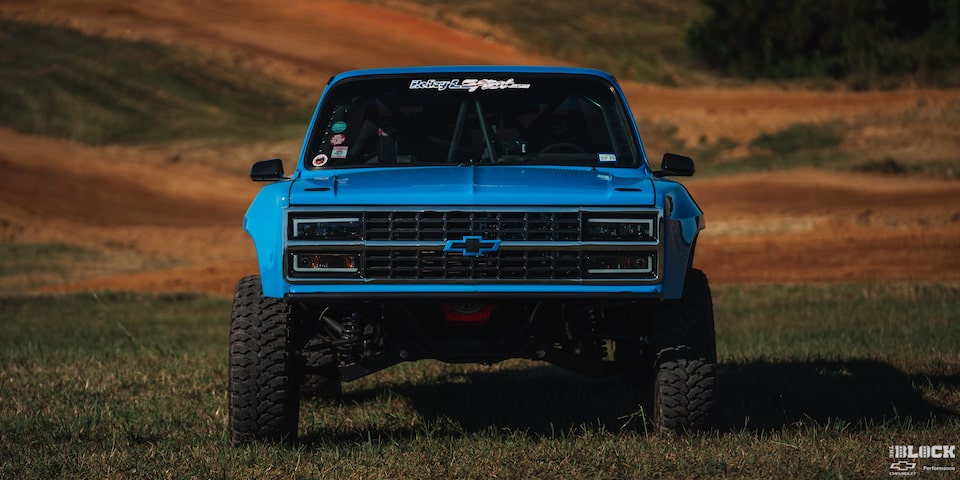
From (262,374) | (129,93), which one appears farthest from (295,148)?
(262,374)

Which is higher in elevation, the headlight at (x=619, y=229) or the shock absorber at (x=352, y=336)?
the headlight at (x=619, y=229)

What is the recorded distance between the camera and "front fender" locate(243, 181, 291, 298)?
7.27 metres

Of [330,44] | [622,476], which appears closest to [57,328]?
[622,476]

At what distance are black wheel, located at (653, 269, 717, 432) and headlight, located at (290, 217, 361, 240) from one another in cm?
164

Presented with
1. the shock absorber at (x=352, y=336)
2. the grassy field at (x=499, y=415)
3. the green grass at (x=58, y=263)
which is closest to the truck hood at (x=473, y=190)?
the shock absorber at (x=352, y=336)

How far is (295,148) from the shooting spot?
33.6m

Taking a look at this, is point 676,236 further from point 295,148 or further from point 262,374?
point 295,148

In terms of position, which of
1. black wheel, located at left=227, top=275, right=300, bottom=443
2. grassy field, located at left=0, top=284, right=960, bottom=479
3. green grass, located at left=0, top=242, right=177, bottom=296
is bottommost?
green grass, located at left=0, top=242, right=177, bottom=296

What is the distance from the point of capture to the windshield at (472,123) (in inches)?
332

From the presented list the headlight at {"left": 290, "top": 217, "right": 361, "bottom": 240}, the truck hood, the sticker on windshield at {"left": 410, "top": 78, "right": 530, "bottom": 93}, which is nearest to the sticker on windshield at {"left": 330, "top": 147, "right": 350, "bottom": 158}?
the sticker on windshield at {"left": 410, "top": 78, "right": 530, "bottom": 93}

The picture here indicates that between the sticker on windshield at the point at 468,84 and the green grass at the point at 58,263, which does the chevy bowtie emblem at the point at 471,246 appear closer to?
the sticker on windshield at the point at 468,84

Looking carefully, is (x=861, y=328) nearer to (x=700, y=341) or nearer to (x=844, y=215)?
(x=700, y=341)
